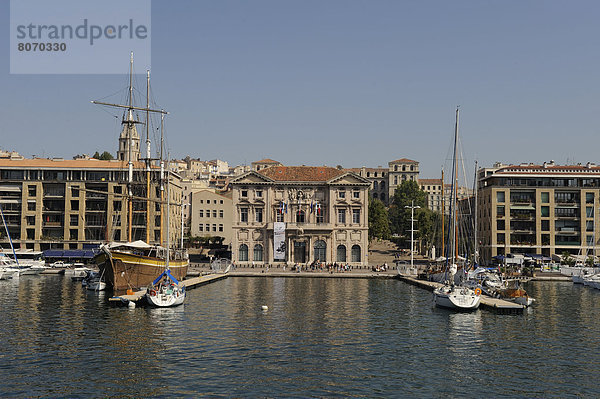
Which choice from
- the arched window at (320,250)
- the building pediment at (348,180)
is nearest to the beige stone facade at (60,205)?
the arched window at (320,250)

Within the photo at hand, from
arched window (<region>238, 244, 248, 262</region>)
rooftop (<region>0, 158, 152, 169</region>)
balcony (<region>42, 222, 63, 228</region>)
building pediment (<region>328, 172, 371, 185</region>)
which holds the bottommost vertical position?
arched window (<region>238, 244, 248, 262</region>)

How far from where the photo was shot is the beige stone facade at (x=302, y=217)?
11088 cm

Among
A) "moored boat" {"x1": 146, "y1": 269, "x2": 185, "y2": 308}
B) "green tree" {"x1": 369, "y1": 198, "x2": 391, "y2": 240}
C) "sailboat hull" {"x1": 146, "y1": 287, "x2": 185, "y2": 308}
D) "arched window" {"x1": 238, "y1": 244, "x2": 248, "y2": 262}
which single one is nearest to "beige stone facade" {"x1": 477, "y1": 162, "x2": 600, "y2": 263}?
"green tree" {"x1": 369, "y1": 198, "x2": 391, "y2": 240}

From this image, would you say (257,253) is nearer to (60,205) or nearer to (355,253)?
(355,253)

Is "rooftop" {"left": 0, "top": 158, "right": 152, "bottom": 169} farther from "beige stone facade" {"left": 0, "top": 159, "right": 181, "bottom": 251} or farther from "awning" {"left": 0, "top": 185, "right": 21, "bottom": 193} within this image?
"awning" {"left": 0, "top": 185, "right": 21, "bottom": 193}

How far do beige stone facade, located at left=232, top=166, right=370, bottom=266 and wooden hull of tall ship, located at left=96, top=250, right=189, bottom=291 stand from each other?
38862 mm

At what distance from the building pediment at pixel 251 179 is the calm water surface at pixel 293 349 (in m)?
49.8

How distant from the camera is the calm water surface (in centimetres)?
2967

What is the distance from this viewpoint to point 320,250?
111 meters

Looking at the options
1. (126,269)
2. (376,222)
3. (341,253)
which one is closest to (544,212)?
(376,222)

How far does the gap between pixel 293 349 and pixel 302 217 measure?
73.9 m

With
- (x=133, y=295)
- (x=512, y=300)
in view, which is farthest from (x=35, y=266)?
(x=512, y=300)

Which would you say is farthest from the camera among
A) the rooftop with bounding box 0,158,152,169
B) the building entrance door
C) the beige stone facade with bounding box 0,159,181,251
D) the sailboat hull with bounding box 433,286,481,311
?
the rooftop with bounding box 0,158,152,169

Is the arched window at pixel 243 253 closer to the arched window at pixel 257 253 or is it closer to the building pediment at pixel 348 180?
the arched window at pixel 257 253
